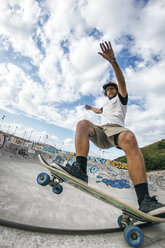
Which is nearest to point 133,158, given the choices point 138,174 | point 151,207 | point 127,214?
point 138,174

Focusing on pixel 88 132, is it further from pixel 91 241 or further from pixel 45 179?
pixel 91 241

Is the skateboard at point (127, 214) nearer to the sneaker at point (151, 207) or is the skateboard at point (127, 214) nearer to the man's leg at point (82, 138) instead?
the sneaker at point (151, 207)

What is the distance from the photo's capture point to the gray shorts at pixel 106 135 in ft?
6.96

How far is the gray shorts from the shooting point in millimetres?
2121

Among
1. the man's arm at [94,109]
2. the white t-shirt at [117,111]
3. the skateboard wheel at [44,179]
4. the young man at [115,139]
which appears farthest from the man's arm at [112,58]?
the skateboard wheel at [44,179]

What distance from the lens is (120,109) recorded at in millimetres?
2309

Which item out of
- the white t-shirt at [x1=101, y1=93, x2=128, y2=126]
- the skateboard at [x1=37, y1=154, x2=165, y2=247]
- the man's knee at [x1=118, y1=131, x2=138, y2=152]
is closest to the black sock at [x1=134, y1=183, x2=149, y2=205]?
the skateboard at [x1=37, y1=154, x2=165, y2=247]

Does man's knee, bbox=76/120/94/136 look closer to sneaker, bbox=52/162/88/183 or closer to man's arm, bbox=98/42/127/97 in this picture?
sneaker, bbox=52/162/88/183

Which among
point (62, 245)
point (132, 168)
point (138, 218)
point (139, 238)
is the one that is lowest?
point (62, 245)

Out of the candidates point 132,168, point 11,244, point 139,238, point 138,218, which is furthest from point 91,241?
point 132,168

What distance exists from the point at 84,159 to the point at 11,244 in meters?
1.25

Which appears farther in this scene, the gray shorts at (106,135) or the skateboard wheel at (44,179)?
the gray shorts at (106,135)

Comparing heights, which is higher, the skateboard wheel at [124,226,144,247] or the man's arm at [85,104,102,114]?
the man's arm at [85,104,102,114]

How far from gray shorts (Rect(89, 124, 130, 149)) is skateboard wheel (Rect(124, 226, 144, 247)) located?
1.09 meters
